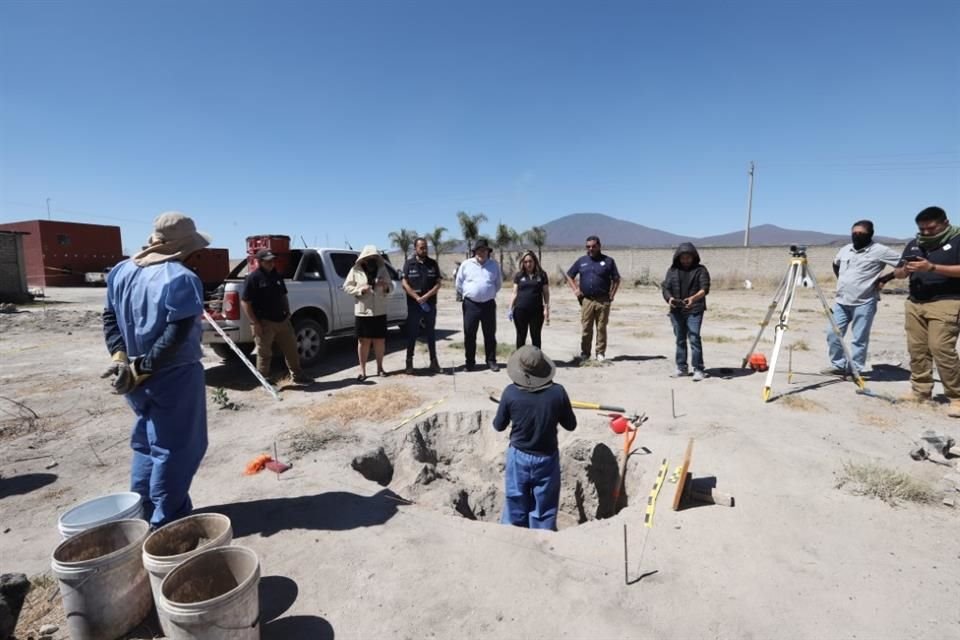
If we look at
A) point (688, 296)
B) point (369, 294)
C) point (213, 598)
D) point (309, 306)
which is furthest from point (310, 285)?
point (213, 598)

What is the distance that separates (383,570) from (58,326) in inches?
576

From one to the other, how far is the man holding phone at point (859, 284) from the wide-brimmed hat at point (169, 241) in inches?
265

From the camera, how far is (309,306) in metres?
7.39

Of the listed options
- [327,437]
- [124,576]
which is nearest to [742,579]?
[124,576]

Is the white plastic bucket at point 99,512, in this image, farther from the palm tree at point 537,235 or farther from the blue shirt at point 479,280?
the palm tree at point 537,235

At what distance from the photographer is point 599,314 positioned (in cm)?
732

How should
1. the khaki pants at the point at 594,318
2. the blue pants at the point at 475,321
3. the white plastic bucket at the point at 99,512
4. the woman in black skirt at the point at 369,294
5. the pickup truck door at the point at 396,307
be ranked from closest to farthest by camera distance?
the white plastic bucket at the point at 99,512 < the woman in black skirt at the point at 369,294 < the blue pants at the point at 475,321 < the khaki pants at the point at 594,318 < the pickup truck door at the point at 396,307

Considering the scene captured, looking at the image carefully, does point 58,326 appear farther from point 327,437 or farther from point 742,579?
point 742,579

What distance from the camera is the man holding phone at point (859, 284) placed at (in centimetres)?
575

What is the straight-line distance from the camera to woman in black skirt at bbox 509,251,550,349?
6.77 m

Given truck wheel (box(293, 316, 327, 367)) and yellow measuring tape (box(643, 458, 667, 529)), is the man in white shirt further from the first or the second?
yellow measuring tape (box(643, 458, 667, 529))

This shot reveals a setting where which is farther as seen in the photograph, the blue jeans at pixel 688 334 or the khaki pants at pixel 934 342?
the blue jeans at pixel 688 334

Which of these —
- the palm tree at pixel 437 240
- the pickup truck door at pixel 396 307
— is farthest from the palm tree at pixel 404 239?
the pickup truck door at pixel 396 307

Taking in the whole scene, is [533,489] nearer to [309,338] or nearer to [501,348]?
[309,338]
